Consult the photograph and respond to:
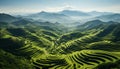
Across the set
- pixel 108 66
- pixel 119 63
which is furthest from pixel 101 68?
pixel 119 63

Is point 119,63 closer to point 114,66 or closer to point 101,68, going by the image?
point 114,66

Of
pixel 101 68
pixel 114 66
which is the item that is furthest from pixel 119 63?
pixel 101 68

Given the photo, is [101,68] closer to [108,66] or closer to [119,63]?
[108,66]
